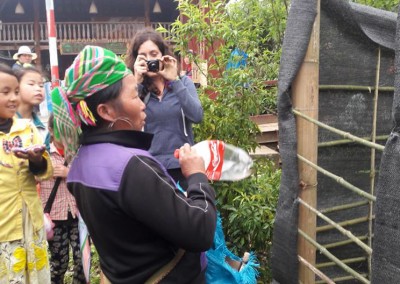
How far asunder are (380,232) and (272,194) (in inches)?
70.1

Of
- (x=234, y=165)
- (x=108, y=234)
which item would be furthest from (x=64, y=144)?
(x=234, y=165)

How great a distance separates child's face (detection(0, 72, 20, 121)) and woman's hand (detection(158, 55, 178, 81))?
0.82 meters

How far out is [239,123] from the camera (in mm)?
3201

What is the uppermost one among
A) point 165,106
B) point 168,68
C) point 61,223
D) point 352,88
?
point 168,68

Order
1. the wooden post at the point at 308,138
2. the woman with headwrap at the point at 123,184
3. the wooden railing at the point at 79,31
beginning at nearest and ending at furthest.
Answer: the woman with headwrap at the point at 123,184, the wooden post at the point at 308,138, the wooden railing at the point at 79,31

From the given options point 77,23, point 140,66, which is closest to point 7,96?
point 140,66

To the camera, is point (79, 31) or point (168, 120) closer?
point (168, 120)

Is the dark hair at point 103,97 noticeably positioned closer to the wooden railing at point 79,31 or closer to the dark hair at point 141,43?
the dark hair at point 141,43

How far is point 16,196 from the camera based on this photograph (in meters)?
2.31

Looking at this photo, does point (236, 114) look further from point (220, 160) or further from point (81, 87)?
point (81, 87)

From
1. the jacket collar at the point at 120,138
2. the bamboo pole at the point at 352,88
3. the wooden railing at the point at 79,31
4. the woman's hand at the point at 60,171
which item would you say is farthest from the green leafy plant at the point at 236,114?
the wooden railing at the point at 79,31

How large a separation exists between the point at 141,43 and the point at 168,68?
0.31 m

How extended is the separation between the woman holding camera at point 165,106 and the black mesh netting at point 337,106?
2.15 ft

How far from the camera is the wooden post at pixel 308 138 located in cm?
205
